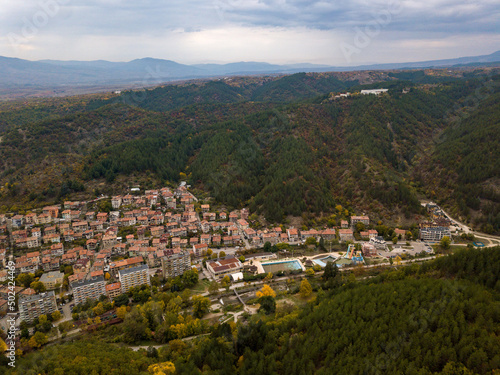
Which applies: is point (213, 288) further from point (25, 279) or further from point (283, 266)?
point (25, 279)

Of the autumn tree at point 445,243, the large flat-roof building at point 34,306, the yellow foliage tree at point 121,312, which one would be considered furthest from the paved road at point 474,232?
the large flat-roof building at point 34,306

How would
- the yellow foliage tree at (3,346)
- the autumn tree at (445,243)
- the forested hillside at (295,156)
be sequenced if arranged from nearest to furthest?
the yellow foliage tree at (3,346) < the autumn tree at (445,243) < the forested hillside at (295,156)

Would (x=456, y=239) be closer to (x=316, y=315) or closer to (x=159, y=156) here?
(x=316, y=315)

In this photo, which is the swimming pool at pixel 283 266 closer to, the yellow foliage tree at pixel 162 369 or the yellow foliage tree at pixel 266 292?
the yellow foliage tree at pixel 266 292

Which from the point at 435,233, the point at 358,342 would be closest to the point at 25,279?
the point at 358,342

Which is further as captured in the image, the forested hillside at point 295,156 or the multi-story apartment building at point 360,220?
the forested hillside at point 295,156
